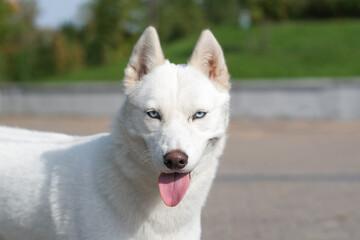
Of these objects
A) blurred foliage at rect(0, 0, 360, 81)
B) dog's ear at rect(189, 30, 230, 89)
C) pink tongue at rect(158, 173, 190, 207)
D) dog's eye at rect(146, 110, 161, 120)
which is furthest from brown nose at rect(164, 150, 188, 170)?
blurred foliage at rect(0, 0, 360, 81)

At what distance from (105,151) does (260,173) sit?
6745mm

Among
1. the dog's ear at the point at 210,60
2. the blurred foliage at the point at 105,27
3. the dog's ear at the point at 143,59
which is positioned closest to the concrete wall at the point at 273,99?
the blurred foliage at the point at 105,27

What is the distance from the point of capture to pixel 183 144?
10.9 feet

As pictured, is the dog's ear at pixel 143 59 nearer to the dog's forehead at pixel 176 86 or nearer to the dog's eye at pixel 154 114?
Result: the dog's forehead at pixel 176 86

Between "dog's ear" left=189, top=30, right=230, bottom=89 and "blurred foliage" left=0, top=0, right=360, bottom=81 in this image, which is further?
"blurred foliage" left=0, top=0, right=360, bottom=81

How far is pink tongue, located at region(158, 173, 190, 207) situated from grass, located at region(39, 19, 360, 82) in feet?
69.9

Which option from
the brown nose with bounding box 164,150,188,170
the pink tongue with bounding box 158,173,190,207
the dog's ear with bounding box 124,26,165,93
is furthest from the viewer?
the dog's ear with bounding box 124,26,165,93

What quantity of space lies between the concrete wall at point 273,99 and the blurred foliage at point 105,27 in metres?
5.25

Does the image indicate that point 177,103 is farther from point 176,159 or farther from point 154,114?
point 176,159

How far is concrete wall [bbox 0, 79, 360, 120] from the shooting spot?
2012 cm

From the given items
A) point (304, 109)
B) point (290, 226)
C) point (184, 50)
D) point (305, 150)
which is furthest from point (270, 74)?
point (290, 226)

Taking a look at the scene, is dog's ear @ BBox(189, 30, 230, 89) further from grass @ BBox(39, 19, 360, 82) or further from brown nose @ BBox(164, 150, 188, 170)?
grass @ BBox(39, 19, 360, 82)

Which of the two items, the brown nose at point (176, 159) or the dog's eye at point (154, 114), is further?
the dog's eye at point (154, 114)

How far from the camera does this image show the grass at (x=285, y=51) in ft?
82.2
